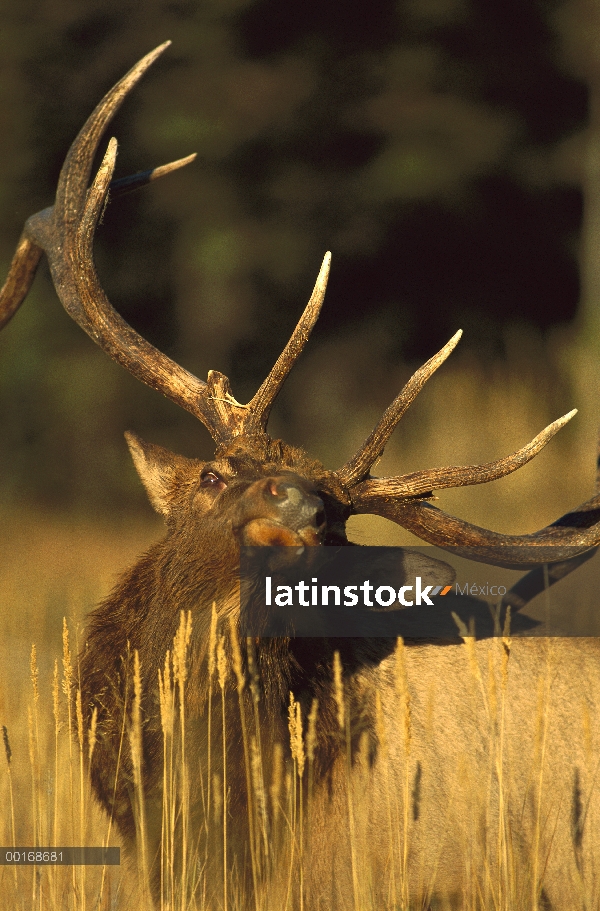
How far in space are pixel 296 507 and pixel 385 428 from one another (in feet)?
1.96

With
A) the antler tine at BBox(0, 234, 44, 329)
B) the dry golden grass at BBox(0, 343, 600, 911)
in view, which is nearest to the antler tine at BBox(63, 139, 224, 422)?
the antler tine at BBox(0, 234, 44, 329)

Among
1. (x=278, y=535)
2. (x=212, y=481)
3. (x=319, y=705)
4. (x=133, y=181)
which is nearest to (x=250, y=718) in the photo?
(x=319, y=705)

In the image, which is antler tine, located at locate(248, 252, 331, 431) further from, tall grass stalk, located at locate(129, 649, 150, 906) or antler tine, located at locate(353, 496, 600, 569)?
tall grass stalk, located at locate(129, 649, 150, 906)

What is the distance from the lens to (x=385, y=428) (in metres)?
3.42

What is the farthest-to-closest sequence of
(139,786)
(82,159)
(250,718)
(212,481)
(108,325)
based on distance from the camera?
(82,159) < (108,325) < (212,481) < (250,718) < (139,786)

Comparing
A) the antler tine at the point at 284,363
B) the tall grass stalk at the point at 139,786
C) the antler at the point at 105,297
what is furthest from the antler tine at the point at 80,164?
the tall grass stalk at the point at 139,786

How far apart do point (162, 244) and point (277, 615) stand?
7914 mm

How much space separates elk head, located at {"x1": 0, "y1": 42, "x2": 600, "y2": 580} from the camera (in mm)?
3357

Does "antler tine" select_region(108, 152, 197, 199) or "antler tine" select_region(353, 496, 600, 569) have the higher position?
"antler tine" select_region(108, 152, 197, 199)

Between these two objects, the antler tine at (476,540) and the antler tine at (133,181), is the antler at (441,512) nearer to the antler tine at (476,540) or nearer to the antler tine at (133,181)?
the antler tine at (476,540)

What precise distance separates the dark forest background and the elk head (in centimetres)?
639

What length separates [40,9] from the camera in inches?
438

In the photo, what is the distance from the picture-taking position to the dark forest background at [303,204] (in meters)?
10.6

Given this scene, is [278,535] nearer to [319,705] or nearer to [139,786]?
[319,705]
